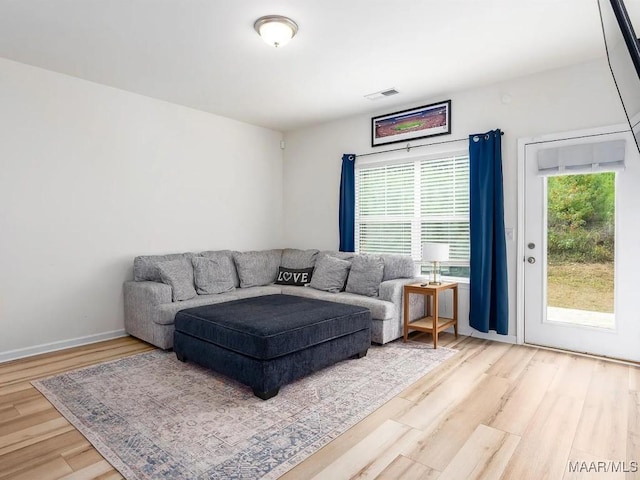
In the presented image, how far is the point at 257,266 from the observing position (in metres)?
4.93

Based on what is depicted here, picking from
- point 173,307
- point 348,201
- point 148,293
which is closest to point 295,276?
point 348,201

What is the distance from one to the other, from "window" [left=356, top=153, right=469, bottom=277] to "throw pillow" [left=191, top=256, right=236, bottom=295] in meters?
1.81

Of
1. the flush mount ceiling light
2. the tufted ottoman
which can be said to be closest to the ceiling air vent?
the flush mount ceiling light

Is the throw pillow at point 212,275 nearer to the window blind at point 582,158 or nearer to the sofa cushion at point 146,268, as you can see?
the sofa cushion at point 146,268

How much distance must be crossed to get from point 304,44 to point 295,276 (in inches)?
109

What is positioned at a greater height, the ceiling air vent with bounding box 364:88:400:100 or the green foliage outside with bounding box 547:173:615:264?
the ceiling air vent with bounding box 364:88:400:100

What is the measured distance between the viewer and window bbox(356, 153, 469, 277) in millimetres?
4250

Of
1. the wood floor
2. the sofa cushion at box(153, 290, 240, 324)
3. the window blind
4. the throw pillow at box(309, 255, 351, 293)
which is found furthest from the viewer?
the throw pillow at box(309, 255, 351, 293)

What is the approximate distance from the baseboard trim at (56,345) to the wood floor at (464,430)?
26 cm

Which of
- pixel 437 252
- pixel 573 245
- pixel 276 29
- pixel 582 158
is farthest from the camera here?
pixel 437 252

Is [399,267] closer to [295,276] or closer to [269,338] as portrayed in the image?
[295,276]

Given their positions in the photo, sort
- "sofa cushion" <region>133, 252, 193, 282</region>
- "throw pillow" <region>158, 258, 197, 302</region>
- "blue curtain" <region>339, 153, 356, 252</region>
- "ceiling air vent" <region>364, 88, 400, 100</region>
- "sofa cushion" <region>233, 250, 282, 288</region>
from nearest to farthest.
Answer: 1. "throw pillow" <region>158, 258, 197, 302</region>
2. "sofa cushion" <region>133, 252, 193, 282</region>
3. "ceiling air vent" <region>364, 88, 400, 100</region>
4. "sofa cushion" <region>233, 250, 282, 288</region>
5. "blue curtain" <region>339, 153, 356, 252</region>

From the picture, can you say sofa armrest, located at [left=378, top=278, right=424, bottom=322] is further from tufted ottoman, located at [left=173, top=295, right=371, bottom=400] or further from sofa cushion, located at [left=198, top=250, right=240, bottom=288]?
sofa cushion, located at [left=198, top=250, right=240, bottom=288]

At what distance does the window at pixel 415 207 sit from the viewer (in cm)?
425
